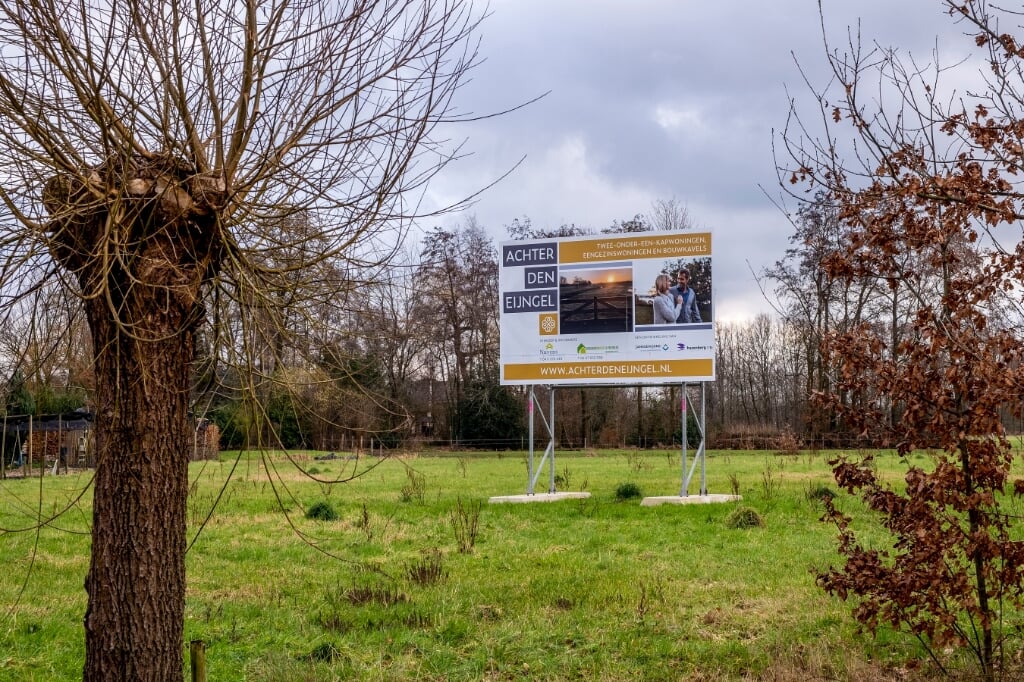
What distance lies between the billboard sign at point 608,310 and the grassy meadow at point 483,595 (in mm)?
2352

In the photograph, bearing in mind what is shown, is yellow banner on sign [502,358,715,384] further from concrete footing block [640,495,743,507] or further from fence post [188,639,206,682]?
fence post [188,639,206,682]

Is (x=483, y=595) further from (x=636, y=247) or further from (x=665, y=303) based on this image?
(x=636, y=247)

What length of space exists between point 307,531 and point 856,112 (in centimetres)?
980

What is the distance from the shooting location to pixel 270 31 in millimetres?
3932

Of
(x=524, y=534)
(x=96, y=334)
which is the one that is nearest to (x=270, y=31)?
(x=96, y=334)

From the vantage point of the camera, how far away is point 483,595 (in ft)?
26.8

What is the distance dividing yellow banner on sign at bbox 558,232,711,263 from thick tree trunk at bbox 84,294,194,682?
11929mm

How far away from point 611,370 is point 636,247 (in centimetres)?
211

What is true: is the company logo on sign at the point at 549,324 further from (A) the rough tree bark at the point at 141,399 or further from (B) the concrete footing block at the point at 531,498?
(A) the rough tree bark at the point at 141,399

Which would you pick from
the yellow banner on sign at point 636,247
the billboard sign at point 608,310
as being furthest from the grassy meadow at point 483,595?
the yellow banner on sign at point 636,247

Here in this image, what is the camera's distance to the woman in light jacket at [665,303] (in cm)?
1534

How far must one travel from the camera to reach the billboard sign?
15.3m

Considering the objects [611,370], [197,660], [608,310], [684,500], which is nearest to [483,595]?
[197,660]

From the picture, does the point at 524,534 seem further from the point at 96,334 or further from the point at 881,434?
the point at 96,334
